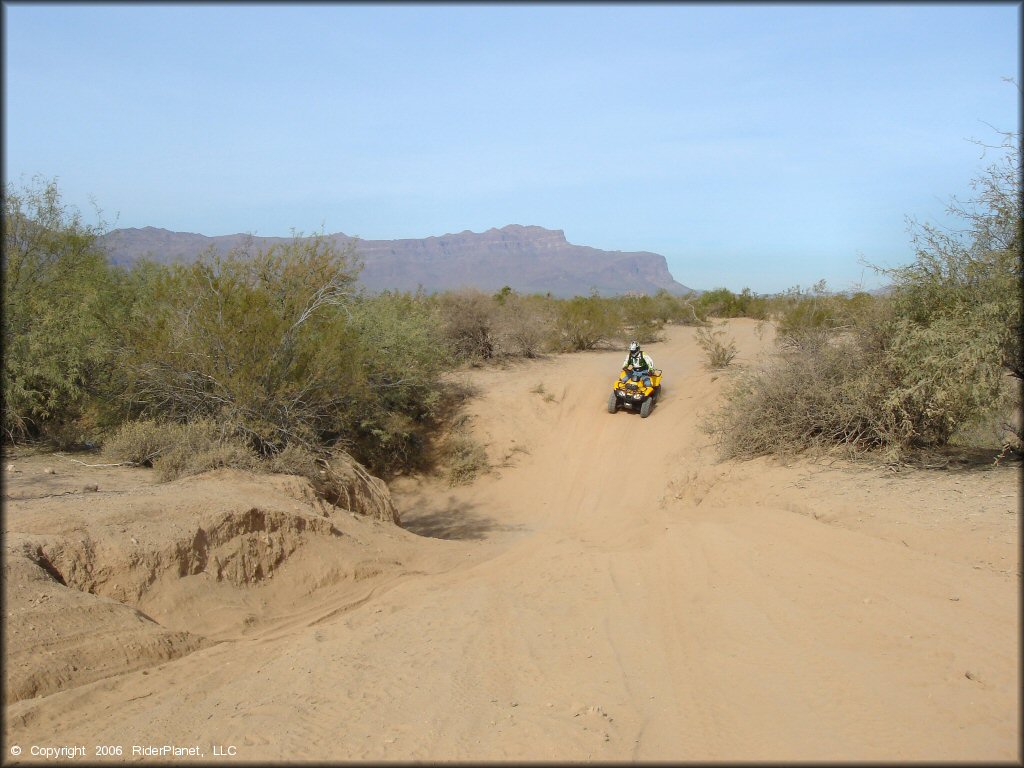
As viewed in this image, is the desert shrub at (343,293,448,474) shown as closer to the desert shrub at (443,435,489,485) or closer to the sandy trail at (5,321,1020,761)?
the desert shrub at (443,435,489,485)

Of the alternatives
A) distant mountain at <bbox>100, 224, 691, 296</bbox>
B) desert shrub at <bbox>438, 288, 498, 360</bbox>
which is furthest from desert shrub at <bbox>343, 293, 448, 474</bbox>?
distant mountain at <bbox>100, 224, 691, 296</bbox>

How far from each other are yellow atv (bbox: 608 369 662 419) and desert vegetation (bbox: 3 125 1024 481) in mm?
2552

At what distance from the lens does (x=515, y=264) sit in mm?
132875

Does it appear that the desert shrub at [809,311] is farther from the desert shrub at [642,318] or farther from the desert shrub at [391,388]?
the desert shrub at [391,388]

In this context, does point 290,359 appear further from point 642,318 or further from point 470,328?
point 642,318

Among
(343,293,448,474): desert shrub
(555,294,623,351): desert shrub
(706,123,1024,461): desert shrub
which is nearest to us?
(706,123,1024,461): desert shrub

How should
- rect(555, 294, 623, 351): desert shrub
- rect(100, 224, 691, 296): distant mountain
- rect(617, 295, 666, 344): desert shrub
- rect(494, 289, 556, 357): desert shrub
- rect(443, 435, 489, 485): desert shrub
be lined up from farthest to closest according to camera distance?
Answer: rect(100, 224, 691, 296): distant mountain → rect(617, 295, 666, 344): desert shrub → rect(555, 294, 623, 351): desert shrub → rect(494, 289, 556, 357): desert shrub → rect(443, 435, 489, 485): desert shrub

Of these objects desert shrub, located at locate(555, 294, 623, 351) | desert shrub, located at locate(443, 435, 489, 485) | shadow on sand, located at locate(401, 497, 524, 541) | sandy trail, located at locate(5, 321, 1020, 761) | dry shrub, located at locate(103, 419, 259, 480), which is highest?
desert shrub, located at locate(555, 294, 623, 351)

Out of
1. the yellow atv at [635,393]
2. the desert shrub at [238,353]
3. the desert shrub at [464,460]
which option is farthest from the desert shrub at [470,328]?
the desert shrub at [238,353]

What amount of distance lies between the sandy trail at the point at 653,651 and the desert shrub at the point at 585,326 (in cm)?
1570

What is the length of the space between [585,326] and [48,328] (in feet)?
58.8

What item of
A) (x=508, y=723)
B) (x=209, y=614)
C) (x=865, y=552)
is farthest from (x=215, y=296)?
(x=865, y=552)

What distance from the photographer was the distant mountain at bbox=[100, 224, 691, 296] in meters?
116

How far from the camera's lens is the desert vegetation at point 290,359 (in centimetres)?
931
